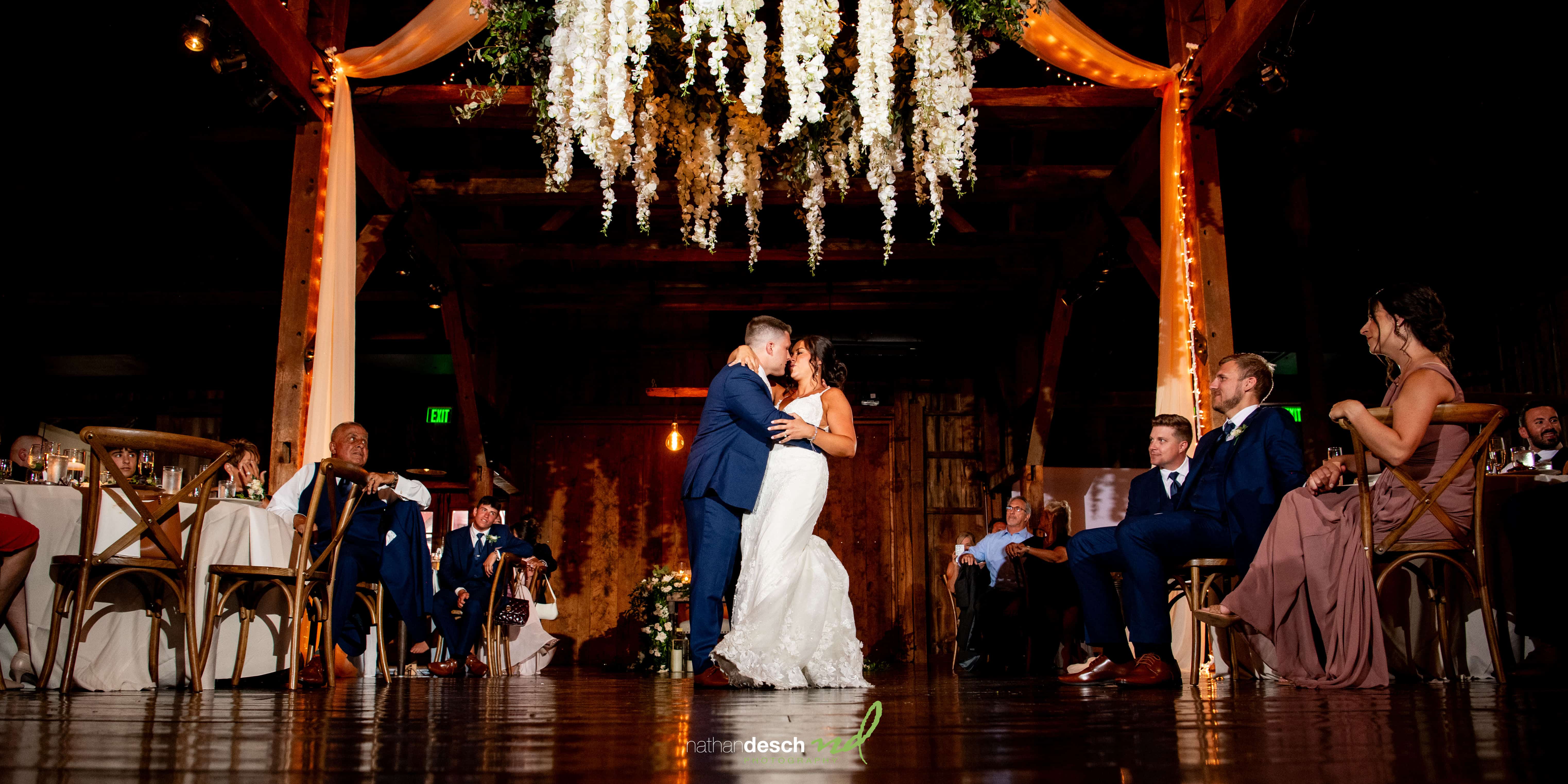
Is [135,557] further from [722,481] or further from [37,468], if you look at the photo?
[722,481]

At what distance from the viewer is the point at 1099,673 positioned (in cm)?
356

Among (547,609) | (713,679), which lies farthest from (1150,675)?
(547,609)

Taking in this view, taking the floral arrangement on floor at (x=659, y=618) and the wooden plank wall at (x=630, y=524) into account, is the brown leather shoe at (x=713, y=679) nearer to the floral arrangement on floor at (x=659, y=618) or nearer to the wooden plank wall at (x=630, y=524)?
the floral arrangement on floor at (x=659, y=618)

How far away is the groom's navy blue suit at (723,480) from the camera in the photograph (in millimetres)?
3691

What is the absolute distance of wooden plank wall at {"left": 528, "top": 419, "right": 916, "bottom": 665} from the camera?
35.5 ft

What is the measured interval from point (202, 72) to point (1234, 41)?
6.35 metres

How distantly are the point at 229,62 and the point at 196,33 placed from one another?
264 millimetres

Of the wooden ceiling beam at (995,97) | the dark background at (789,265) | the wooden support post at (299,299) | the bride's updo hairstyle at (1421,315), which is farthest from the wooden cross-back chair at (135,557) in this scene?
the bride's updo hairstyle at (1421,315)

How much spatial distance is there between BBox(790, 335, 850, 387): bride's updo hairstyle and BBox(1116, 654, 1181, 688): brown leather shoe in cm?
152

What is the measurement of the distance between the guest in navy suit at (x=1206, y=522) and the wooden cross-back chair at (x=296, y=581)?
2.65 meters

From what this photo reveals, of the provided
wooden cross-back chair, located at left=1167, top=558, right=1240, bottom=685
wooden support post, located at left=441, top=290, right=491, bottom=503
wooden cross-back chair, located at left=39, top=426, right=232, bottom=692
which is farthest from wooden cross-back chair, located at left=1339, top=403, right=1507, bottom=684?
wooden support post, located at left=441, top=290, right=491, bottom=503

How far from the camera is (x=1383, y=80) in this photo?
7039 mm

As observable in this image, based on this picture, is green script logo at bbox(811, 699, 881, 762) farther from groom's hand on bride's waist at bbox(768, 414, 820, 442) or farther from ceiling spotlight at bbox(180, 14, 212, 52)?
ceiling spotlight at bbox(180, 14, 212, 52)

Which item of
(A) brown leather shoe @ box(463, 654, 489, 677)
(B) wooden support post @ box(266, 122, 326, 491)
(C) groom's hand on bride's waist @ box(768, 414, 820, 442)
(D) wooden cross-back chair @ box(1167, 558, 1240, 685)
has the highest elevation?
(B) wooden support post @ box(266, 122, 326, 491)
